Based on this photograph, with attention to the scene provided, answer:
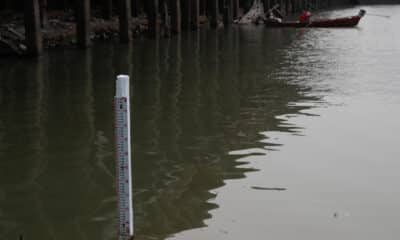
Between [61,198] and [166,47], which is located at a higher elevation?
[166,47]

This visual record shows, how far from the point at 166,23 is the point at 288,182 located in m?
20.7

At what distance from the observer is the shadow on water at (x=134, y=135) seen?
246 inches

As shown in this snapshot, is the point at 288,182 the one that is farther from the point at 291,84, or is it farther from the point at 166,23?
the point at 166,23

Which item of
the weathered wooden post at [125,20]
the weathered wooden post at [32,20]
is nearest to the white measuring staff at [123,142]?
the weathered wooden post at [32,20]

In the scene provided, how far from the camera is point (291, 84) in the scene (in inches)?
573

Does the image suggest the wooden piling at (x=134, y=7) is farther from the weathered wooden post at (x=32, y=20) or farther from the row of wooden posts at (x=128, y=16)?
the weathered wooden post at (x=32, y=20)

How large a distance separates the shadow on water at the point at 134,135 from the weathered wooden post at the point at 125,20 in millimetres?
4406

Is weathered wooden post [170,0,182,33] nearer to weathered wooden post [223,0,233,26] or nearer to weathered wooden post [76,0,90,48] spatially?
weathered wooden post [76,0,90,48]

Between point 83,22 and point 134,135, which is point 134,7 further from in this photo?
point 134,135

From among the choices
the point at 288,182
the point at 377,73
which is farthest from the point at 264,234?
the point at 377,73

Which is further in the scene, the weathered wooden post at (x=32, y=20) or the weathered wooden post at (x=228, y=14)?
the weathered wooden post at (x=228, y=14)

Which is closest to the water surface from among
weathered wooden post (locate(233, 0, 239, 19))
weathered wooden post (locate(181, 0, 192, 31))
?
weathered wooden post (locate(181, 0, 192, 31))

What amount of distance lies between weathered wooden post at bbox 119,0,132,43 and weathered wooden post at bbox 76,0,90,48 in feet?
6.23

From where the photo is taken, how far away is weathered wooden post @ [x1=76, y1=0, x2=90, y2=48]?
68.5ft
